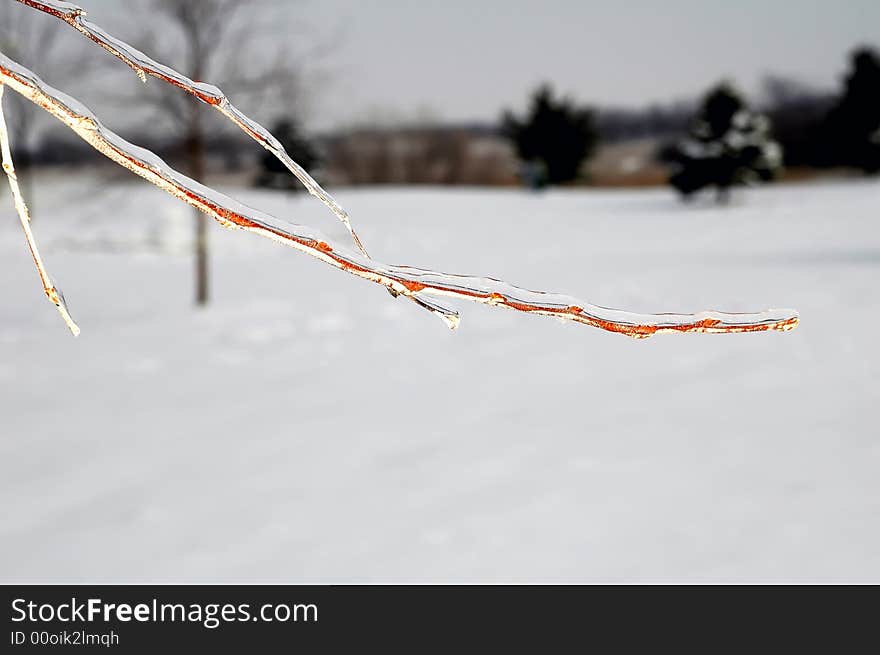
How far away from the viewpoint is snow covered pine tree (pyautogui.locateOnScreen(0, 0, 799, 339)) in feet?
1.87

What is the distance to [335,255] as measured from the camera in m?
0.56

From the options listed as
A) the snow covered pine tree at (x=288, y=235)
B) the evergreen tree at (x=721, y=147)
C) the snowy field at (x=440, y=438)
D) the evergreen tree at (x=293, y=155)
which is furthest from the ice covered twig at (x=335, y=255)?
the evergreen tree at (x=293, y=155)

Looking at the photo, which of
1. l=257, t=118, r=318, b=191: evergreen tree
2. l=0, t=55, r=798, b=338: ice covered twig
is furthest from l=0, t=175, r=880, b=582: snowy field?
l=257, t=118, r=318, b=191: evergreen tree

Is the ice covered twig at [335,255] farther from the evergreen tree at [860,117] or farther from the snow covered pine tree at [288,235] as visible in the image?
the evergreen tree at [860,117]

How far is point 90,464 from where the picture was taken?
5809 mm

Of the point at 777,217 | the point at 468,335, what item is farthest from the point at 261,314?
the point at 777,217

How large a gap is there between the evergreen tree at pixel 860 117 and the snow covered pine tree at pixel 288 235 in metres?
30.0

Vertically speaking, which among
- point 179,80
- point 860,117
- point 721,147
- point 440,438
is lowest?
point 179,80

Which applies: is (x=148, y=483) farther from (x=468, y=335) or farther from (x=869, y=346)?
(x=869, y=346)

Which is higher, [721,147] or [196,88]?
[721,147]

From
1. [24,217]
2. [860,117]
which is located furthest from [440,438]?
[860,117]

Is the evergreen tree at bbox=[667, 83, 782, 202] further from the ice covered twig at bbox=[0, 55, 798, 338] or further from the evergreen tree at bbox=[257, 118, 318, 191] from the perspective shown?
the ice covered twig at bbox=[0, 55, 798, 338]

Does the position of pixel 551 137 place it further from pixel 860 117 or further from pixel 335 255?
pixel 335 255

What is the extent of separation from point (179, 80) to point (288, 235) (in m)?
0.16
